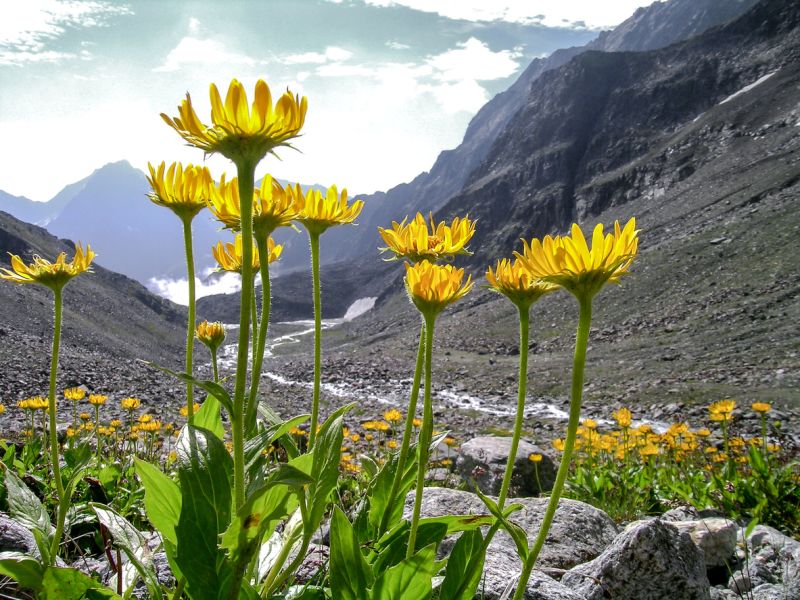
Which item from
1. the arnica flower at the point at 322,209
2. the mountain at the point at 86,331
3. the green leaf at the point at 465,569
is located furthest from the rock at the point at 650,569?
the mountain at the point at 86,331

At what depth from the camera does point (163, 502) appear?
2164 millimetres

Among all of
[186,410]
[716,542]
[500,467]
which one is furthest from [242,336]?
[500,467]

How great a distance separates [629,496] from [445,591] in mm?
5234

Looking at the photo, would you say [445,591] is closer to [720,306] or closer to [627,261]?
[627,261]

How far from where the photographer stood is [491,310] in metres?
83.5

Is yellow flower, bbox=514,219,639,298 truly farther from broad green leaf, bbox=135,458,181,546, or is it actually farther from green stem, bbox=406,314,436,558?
broad green leaf, bbox=135,458,181,546

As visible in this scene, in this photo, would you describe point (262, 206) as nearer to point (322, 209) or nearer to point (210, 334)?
point (322, 209)

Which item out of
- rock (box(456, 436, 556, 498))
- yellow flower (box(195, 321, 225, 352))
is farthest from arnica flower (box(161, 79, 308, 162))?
rock (box(456, 436, 556, 498))

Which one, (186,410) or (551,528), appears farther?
(186,410)

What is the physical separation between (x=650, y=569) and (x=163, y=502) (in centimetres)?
266

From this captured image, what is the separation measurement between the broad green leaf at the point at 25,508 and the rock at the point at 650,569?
9.22 ft

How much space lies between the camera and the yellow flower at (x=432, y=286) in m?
2.45

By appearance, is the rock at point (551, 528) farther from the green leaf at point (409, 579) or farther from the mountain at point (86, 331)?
the mountain at point (86, 331)

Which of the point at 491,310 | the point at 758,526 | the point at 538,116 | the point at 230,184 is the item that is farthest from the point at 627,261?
the point at 538,116
